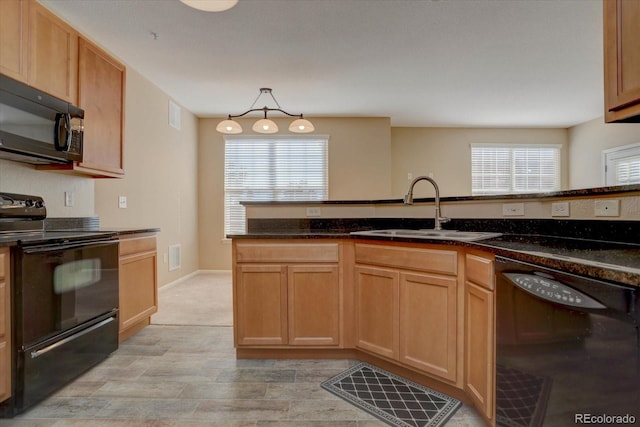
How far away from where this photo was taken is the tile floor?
164 centimetres

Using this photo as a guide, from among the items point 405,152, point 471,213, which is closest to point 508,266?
point 471,213

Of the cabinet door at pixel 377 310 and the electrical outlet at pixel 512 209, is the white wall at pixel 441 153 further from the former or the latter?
the cabinet door at pixel 377 310

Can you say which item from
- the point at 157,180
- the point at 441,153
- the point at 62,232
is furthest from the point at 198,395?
the point at 441,153

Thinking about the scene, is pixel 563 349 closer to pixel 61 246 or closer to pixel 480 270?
pixel 480 270

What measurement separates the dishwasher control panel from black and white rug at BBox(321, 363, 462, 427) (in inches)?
34.7

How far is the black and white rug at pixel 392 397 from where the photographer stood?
64.8 inches

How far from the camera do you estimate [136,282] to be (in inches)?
107

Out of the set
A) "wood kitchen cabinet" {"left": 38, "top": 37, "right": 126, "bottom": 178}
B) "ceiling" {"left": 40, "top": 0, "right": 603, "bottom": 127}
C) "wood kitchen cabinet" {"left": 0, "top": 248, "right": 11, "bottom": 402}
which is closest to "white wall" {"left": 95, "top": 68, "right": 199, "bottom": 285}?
"ceiling" {"left": 40, "top": 0, "right": 603, "bottom": 127}

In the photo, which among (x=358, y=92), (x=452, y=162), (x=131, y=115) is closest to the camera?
(x=131, y=115)

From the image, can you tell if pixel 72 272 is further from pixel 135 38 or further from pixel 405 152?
pixel 405 152

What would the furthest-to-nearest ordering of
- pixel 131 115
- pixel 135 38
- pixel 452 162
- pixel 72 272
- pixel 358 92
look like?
pixel 452 162
pixel 358 92
pixel 131 115
pixel 135 38
pixel 72 272

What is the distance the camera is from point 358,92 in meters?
4.55

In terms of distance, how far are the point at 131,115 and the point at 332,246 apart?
2972 mm

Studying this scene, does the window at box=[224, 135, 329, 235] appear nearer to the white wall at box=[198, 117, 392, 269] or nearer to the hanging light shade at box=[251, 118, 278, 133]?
the white wall at box=[198, 117, 392, 269]
